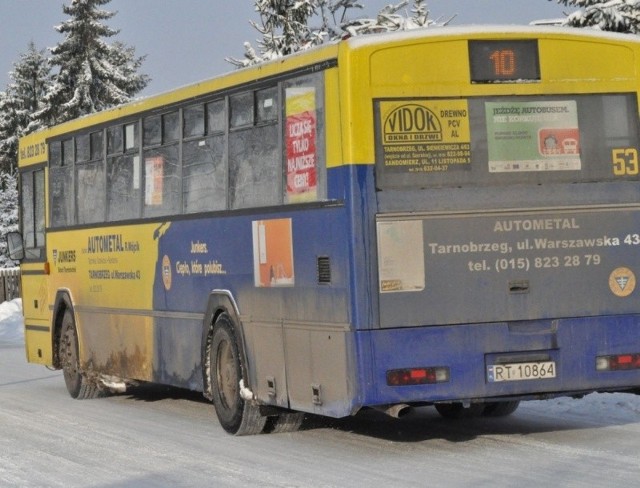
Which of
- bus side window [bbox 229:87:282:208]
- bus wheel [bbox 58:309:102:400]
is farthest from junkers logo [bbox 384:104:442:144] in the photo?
bus wheel [bbox 58:309:102:400]

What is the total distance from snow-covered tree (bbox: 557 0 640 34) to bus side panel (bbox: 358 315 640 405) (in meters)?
13.2

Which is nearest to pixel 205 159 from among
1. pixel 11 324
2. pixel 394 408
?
pixel 394 408

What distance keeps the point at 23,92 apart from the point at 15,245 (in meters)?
71.4

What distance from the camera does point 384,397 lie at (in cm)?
1120

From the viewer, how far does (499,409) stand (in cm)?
1420

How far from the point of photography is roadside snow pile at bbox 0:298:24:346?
107ft

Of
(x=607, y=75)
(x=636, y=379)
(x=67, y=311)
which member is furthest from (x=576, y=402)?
(x=67, y=311)

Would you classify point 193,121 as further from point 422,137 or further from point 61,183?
point 61,183

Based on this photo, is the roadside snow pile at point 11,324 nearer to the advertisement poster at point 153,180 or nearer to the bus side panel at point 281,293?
the advertisement poster at point 153,180

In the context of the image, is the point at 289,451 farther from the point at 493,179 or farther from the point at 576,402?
the point at 576,402

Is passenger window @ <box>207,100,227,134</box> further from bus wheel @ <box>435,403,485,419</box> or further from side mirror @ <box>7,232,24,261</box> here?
side mirror @ <box>7,232,24,261</box>

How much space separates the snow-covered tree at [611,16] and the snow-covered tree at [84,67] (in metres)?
44.5

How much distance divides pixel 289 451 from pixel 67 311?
269 inches

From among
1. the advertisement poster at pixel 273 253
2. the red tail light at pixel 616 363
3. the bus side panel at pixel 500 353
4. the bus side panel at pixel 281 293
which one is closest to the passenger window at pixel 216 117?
the bus side panel at pixel 281 293
